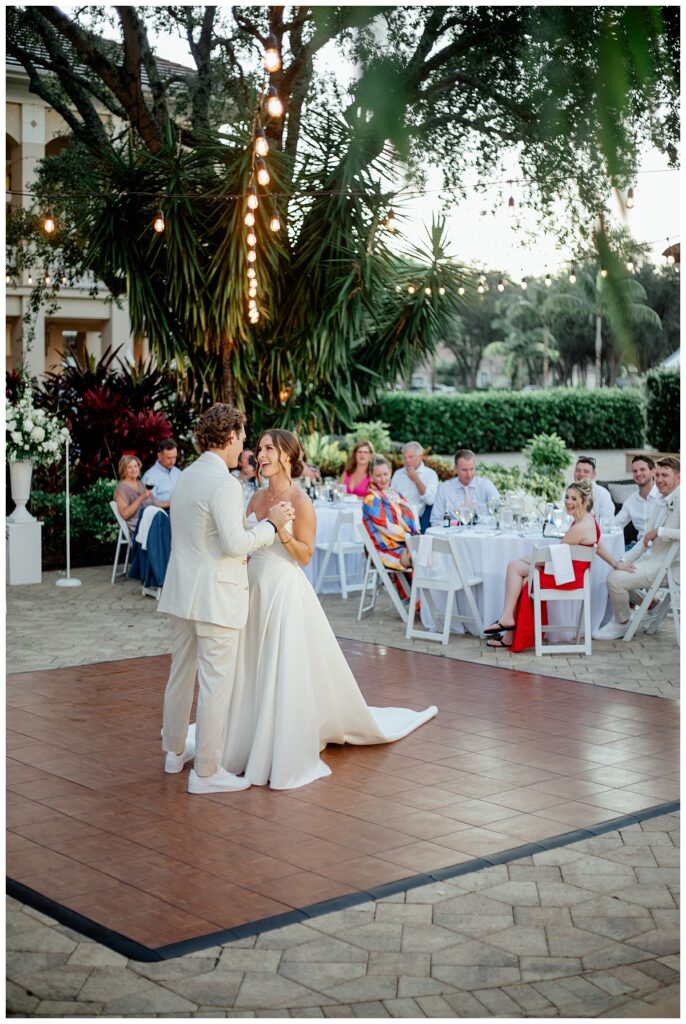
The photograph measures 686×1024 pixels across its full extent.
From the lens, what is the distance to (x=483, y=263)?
44.8 meters

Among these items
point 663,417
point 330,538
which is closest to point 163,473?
point 330,538

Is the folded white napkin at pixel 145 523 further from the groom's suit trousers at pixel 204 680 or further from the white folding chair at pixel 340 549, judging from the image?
the groom's suit trousers at pixel 204 680

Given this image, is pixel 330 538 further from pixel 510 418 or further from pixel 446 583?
pixel 510 418

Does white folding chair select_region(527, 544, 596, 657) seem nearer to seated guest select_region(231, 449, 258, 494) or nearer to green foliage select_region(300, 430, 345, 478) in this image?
seated guest select_region(231, 449, 258, 494)

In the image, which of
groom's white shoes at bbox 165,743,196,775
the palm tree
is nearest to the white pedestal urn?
groom's white shoes at bbox 165,743,196,775

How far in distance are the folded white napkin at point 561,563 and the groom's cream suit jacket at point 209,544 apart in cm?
334

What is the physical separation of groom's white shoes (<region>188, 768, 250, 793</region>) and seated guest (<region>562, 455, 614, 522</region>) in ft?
15.7

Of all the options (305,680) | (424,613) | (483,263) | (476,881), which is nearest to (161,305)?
(424,613)

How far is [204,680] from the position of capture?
15.9 feet

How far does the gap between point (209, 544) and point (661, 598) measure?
4.91 m

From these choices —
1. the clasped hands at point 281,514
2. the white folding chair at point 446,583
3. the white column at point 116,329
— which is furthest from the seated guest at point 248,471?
the white column at point 116,329

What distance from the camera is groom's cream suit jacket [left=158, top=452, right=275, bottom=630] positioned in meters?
4.69

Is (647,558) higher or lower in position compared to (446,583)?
higher

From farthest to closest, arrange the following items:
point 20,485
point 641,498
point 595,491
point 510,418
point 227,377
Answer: point 510,418, point 227,377, point 20,485, point 641,498, point 595,491
